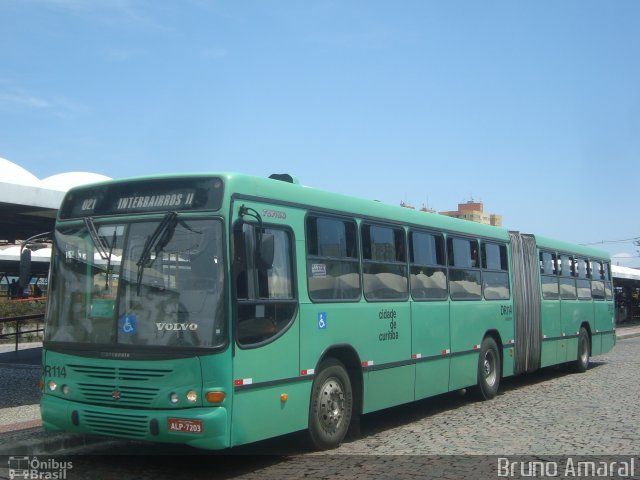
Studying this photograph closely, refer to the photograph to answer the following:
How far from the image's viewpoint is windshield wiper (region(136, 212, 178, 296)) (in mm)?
7434

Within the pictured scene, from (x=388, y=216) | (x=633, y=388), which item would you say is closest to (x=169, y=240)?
(x=388, y=216)

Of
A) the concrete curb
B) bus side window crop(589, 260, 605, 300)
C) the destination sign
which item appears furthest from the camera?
bus side window crop(589, 260, 605, 300)

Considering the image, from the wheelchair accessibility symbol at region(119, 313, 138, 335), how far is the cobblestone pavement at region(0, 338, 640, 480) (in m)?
1.49

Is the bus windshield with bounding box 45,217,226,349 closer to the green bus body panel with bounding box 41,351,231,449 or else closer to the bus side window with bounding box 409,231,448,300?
the green bus body panel with bounding box 41,351,231,449

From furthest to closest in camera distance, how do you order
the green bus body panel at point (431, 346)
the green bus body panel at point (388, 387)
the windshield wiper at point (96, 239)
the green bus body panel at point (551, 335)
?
the green bus body panel at point (551, 335), the green bus body panel at point (431, 346), the green bus body panel at point (388, 387), the windshield wiper at point (96, 239)

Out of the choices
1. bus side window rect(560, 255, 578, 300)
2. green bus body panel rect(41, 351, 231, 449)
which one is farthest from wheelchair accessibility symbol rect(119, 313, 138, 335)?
bus side window rect(560, 255, 578, 300)

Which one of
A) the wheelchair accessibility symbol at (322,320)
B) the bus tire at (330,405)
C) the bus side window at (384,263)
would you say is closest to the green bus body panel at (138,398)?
the bus tire at (330,405)

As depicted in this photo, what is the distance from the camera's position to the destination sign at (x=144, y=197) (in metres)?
7.53

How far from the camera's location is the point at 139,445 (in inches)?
363

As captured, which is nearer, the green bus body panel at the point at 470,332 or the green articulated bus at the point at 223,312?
the green articulated bus at the point at 223,312

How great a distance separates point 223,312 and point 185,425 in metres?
1.09

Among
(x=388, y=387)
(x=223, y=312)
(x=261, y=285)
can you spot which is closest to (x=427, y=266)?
(x=388, y=387)

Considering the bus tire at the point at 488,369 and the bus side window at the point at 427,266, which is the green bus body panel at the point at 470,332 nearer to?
the bus tire at the point at 488,369

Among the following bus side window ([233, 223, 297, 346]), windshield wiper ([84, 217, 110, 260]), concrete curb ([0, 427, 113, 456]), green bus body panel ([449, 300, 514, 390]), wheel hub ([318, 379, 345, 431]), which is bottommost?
concrete curb ([0, 427, 113, 456])
